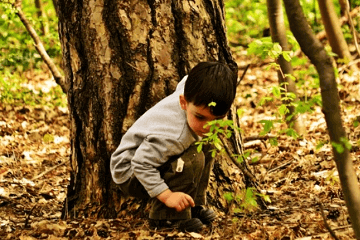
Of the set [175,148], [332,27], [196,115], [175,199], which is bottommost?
[175,199]

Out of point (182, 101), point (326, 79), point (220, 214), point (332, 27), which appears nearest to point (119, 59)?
point (182, 101)

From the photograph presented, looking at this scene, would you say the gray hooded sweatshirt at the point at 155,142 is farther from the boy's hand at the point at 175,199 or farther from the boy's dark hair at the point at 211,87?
the boy's dark hair at the point at 211,87

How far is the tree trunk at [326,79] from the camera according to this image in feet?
6.40

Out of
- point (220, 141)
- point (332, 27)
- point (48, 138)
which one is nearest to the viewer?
point (220, 141)

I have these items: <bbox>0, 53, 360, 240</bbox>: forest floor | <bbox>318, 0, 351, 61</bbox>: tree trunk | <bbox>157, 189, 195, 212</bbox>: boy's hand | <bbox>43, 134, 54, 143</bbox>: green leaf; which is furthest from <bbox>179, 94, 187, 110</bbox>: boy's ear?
<bbox>318, 0, 351, 61</bbox>: tree trunk

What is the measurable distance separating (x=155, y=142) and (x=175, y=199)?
37 centimetres

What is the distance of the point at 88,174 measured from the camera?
3.78 metres

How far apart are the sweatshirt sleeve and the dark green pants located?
9 centimetres

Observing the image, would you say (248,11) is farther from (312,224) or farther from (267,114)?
(312,224)

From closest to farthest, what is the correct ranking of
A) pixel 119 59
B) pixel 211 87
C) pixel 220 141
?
pixel 220 141 < pixel 211 87 < pixel 119 59

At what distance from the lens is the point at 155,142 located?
3174mm

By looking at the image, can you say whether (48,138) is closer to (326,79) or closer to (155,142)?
(155,142)

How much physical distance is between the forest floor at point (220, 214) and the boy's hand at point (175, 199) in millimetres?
200

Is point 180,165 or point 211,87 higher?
point 211,87
